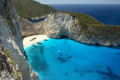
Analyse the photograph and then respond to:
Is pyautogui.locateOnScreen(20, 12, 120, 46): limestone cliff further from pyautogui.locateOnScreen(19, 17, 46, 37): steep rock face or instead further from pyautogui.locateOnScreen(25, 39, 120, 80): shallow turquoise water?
pyautogui.locateOnScreen(25, 39, 120, 80): shallow turquoise water

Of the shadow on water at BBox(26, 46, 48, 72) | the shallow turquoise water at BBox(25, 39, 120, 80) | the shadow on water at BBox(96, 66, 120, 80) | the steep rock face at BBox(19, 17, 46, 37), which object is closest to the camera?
the shadow on water at BBox(96, 66, 120, 80)

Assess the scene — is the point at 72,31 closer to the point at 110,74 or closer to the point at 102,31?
the point at 102,31

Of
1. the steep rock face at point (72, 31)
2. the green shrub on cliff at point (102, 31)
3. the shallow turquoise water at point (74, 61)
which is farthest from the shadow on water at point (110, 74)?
the green shrub on cliff at point (102, 31)

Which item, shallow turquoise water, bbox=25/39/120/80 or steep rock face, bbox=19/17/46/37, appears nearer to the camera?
shallow turquoise water, bbox=25/39/120/80

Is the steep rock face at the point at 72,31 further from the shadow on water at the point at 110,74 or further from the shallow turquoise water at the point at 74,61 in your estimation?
the shadow on water at the point at 110,74

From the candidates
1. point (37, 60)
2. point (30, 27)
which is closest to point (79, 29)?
point (30, 27)

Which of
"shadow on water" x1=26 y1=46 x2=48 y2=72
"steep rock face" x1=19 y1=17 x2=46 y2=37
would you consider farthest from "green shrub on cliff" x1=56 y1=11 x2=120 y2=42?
"shadow on water" x1=26 y1=46 x2=48 y2=72
